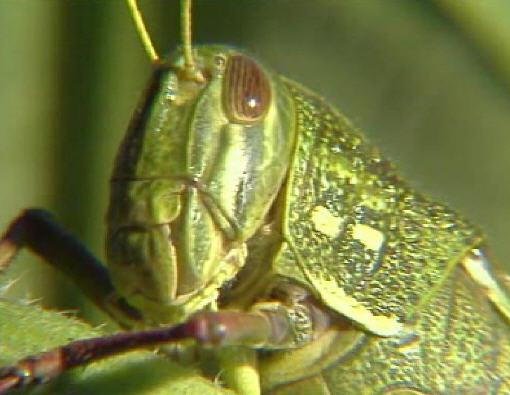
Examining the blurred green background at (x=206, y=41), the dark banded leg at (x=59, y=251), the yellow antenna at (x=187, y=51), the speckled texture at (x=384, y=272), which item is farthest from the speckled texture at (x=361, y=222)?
the blurred green background at (x=206, y=41)

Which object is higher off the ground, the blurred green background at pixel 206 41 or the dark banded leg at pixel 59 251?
the blurred green background at pixel 206 41

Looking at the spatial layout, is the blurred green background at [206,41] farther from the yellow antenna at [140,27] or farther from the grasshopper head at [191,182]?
the grasshopper head at [191,182]

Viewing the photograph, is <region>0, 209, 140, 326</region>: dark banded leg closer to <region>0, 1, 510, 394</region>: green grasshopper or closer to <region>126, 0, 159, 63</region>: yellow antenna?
<region>0, 1, 510, 394</region>: green grasshopper

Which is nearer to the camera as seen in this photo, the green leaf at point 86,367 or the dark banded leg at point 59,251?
the green leaf at point 86,367

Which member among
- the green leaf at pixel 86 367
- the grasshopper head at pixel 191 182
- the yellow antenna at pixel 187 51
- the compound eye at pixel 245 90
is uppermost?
the yellow antenna at pixel 187 51

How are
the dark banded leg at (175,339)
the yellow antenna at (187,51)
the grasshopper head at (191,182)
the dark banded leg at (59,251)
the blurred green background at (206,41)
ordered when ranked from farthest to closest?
the blurred green background at (206,41) → the dark banded leg at (59,251) → the yellow antenna at (187,51) → the grasshopper head at (191,182) → the dark banded leg at (175,339)

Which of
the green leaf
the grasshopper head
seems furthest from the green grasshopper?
the green leaf

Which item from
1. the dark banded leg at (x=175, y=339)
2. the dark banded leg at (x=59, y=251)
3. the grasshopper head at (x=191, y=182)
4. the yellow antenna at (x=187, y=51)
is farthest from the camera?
the dark banded leg at (x=59, y=251)

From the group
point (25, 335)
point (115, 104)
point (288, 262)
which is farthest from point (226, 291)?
point (115, 104)
